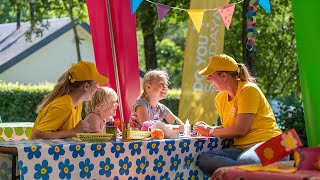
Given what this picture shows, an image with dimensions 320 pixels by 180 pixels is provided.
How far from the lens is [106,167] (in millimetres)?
4727

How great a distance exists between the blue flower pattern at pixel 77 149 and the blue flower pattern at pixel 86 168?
0.20 ft

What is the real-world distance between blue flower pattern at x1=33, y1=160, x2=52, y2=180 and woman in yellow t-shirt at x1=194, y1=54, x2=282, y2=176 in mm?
1392

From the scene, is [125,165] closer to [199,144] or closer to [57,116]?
[57,116]

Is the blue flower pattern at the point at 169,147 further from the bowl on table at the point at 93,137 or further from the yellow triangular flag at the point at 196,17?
the yellow triangular flag at the point at 196,17

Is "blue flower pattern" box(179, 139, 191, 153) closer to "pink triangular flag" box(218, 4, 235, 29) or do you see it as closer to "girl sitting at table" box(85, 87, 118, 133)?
"girl sitting at table" box(85, 87, 118, 133)

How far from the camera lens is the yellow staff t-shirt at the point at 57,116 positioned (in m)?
5.02

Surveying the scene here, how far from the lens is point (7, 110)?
46.3 ft

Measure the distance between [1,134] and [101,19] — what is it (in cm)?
162

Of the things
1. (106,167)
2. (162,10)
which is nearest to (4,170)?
(106,167)

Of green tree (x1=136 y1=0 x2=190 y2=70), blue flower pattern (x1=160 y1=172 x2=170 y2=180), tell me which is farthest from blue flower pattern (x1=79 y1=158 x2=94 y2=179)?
green tree (x1=136 y1=0 x2=190 y2=70)

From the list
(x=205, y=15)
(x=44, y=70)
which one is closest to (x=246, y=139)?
(x=205, y=15)

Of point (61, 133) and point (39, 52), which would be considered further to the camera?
point (39, 52)

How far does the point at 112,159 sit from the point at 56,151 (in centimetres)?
47

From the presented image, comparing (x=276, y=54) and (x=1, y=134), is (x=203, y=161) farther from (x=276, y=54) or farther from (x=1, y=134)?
(x=276, y=54)
